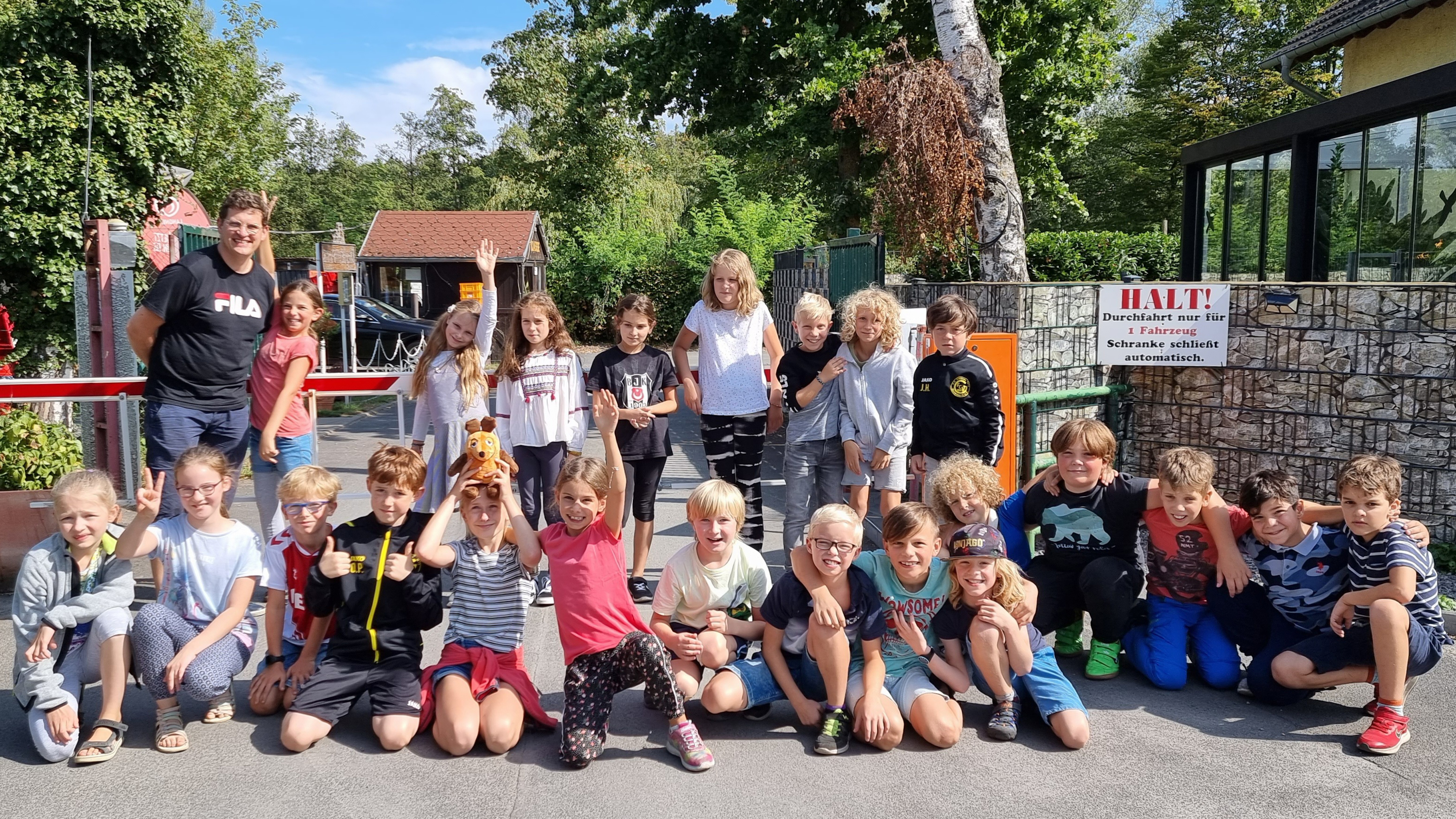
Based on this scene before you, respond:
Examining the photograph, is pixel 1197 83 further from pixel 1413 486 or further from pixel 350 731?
pixel 350 731

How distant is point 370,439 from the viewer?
12.1m

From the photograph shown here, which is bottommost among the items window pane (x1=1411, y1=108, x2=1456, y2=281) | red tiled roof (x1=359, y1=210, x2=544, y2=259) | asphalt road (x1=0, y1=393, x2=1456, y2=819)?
asphalt road (x1=0, y1=393, x2=1456, y2=819)

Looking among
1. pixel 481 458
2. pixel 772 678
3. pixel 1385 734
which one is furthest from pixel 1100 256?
pixel 481 458

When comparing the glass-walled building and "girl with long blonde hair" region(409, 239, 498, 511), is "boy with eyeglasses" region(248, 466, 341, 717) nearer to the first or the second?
"girl with long blonde hair" region(409, 239, 498, 511)

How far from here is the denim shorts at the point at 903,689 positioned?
12.8 feet

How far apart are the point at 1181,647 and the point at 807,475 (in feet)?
6.73

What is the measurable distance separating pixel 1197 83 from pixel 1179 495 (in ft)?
110

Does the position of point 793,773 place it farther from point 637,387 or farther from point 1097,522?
point 637,387

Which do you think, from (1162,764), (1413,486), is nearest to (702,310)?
(1162,764)

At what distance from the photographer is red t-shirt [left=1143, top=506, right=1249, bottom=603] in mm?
4438

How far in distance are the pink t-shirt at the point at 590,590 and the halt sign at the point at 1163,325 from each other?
16.2 ft

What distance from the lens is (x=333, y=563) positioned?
12.8 ft

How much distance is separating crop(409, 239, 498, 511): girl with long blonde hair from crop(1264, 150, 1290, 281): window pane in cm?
1060

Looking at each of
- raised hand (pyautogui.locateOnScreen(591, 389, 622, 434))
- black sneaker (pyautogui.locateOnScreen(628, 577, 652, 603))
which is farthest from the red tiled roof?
raised hand (pyautogui.locateOnScreen(591, 389, 622, 434))
